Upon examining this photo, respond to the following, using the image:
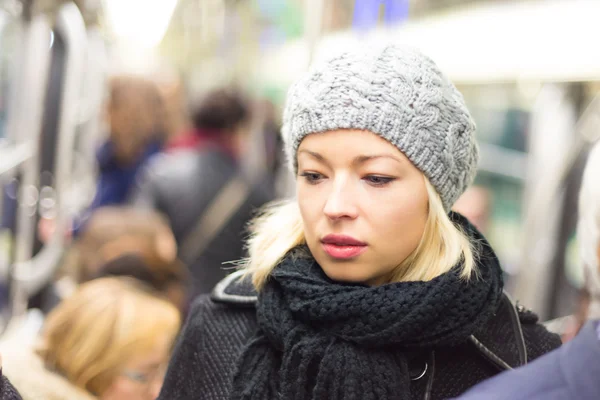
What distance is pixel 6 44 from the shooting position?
3.35 meters

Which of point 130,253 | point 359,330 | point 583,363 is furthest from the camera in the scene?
point 130,253

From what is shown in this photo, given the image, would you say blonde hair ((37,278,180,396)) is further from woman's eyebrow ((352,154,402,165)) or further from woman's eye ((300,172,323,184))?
woman's eyebrow ((352,154,402,165))

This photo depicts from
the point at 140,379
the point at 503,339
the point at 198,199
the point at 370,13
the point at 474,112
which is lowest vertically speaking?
the point at 140,379

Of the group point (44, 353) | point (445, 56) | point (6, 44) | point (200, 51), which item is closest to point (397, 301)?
point (44, 353)

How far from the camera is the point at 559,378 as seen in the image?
969mm

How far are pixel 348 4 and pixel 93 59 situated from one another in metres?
2.60

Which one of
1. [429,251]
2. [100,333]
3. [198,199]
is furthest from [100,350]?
[198,199]

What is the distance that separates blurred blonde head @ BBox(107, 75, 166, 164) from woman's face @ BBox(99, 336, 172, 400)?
6.69ft

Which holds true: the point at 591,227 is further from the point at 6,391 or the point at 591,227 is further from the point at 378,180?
the point at 6,391

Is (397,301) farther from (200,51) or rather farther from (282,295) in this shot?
(200,51)

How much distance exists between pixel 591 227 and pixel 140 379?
127 cm

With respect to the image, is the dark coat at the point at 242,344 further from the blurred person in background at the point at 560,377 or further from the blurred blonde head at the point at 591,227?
the blurred person in background at the point at 560,377

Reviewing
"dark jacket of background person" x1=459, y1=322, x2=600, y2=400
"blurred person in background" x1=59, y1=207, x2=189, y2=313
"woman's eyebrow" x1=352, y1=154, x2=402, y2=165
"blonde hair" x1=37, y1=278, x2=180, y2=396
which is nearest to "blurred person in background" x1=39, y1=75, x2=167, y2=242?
"blurred person in background" x1=59, y1=207, x2=189, y2=313

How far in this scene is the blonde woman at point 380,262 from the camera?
138 centimetres
